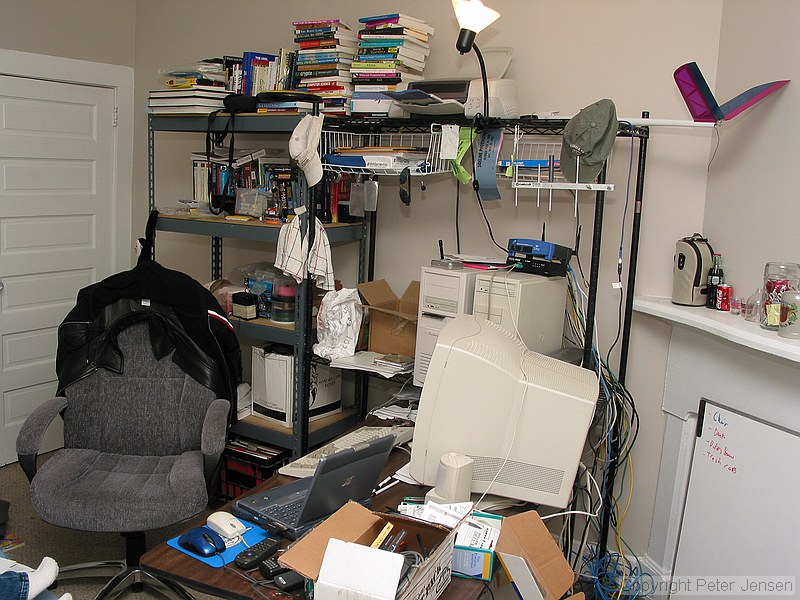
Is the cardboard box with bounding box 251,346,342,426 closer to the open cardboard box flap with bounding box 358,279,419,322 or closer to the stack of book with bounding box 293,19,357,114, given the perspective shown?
the open cardboard box flap with bounding box 358,279,419,322

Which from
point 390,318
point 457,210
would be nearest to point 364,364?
point 390,318

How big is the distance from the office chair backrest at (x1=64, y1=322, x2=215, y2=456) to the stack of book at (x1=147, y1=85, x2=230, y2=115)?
1.20 meters

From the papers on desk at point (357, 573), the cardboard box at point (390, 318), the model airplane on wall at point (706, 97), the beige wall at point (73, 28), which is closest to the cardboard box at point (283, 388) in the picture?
the cardboard box at point (390, 318)

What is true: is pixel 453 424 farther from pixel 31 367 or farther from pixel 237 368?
pixel 31 367

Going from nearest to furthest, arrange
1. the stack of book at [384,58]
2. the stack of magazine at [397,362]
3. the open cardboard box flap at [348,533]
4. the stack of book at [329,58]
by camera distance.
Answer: the open cardboard box flap at [348,533] → the stack of magazine at [397,362] → the stack of book at [384,58] → the stack of book at [329,58]

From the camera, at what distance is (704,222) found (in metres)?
2.71

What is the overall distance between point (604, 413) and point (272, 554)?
1.50 metres

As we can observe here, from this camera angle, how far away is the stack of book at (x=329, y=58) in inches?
121

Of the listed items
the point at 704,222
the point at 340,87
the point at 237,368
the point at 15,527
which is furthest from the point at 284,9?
the point at 15,527

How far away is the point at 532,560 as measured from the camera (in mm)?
1834

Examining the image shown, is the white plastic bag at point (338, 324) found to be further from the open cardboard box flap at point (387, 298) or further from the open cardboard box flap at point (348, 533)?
the open cardboard box flap at point (348, 533)

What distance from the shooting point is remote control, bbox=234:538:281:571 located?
174 centimetres

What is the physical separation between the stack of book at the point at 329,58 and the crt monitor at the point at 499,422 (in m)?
1.46

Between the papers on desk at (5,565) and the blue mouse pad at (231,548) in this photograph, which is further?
the papers on desk at (5,565)
